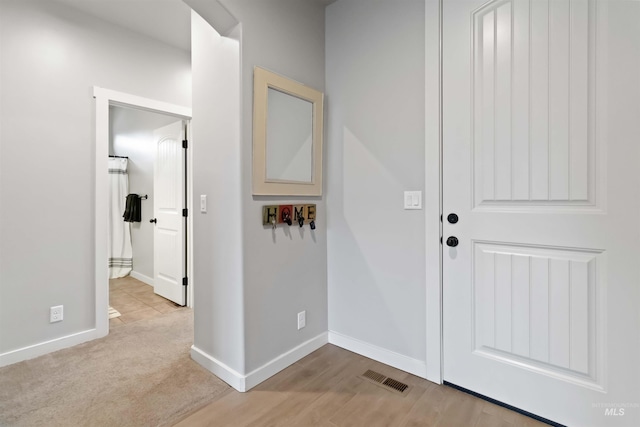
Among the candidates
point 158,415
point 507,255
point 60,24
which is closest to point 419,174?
point 507,255

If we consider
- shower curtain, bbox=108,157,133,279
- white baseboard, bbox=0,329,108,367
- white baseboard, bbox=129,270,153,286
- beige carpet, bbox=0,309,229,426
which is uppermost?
shower curtain, bbox=108,157,133,279

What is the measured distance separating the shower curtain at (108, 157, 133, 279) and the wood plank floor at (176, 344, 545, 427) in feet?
12.1

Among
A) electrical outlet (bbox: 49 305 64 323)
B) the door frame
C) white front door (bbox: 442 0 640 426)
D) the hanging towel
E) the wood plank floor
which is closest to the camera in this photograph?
white front door (bbox: 442 0 640 426)

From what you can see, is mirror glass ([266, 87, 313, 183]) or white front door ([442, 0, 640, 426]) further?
mirror glass ([266, 87, 313, 183])

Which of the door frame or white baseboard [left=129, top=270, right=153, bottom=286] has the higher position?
the door frame

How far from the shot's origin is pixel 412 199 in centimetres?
192

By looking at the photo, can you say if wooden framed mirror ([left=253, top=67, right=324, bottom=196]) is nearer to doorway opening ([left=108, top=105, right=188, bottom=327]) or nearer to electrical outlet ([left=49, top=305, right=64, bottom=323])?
doorway opening ([left=108, top=105, right=188, bottom=327])

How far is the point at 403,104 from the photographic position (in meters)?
1.97

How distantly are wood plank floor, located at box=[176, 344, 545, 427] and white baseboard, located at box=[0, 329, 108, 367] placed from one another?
1.50m

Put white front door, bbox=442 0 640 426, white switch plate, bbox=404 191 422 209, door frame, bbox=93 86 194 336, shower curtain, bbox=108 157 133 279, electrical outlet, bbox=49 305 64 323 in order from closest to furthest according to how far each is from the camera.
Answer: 1. white front door, bbox=442 0 640 426
2. white switch plate, bbox=404 191 422 209
3. electrical outlet, bbox=49 305 64 323
4. door frame, bbox=93 86 194 336
5. shower curtain, bbox=108 157 133 279

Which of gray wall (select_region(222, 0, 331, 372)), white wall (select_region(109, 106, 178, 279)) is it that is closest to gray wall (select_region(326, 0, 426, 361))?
gray wall (select_region(222, 0, 331, 372))

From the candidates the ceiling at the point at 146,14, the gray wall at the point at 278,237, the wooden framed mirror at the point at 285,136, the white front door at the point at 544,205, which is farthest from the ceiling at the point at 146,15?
the white front door at the point at 544,205

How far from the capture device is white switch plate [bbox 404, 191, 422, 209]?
74.5 inches

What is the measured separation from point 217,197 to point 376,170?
107 cm
